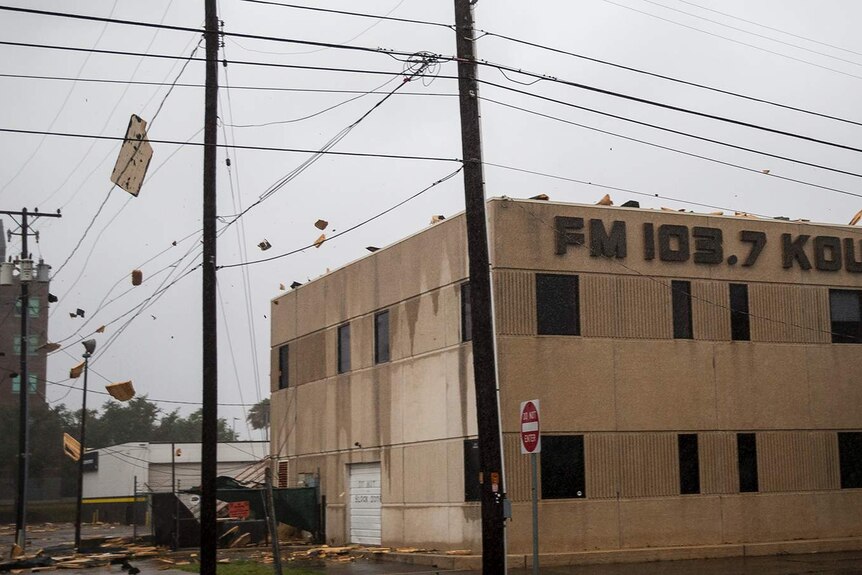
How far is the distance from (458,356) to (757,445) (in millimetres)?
7867

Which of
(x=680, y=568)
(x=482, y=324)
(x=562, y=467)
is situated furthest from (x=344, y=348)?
(x=482, y=324)

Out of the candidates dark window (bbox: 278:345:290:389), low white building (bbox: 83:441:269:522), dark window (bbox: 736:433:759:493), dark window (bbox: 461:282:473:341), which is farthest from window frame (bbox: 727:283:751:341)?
low white building (bbox: 83:441:269:522)

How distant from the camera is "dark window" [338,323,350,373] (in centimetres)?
3325

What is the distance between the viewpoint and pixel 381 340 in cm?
3122

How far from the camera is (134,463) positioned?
65500mm

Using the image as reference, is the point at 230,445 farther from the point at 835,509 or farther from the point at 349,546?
the point at 835,509

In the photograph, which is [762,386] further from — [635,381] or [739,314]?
[635,381]

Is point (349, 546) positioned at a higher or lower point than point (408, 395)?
lower

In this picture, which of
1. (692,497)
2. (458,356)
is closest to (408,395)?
(458,356)

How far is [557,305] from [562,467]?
3.80 metres

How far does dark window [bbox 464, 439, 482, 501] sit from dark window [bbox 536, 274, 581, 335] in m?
3.15

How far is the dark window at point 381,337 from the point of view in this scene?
30.9 m

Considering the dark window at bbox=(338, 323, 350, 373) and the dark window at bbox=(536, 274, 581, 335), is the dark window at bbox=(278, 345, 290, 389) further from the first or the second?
the dark window at bbox=(536, 274, 581, 335)

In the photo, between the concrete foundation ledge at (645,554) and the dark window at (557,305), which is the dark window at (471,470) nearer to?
the concrete foundation ledge at (645,554)
